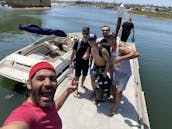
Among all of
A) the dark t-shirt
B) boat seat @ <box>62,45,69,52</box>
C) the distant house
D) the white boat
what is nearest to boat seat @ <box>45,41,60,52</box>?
the white boat

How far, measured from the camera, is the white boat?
8.36 m

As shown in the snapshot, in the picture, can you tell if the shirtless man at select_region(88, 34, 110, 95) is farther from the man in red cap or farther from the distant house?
the distant house

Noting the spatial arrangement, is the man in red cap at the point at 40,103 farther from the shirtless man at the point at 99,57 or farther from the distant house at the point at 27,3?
the distant house at the point at 27,3

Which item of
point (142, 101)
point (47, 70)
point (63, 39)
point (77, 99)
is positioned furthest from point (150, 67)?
point (47, 70)

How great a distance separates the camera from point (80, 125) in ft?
17.8

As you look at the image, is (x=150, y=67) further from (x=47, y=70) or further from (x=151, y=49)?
(x=47, y=70)

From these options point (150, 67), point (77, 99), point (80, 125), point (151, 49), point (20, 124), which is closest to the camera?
point (20, 124)

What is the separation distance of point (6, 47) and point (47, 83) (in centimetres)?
1520

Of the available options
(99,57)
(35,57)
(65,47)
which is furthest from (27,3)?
(99,57)

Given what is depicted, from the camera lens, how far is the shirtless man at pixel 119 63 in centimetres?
514

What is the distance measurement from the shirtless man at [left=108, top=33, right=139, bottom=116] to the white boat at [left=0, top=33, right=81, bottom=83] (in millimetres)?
3468

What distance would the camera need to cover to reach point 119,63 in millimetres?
5391

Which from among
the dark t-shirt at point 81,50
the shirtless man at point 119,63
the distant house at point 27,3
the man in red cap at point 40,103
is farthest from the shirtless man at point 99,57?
the distant house at point 27,3

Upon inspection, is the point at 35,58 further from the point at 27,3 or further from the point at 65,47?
the point at 27,3
